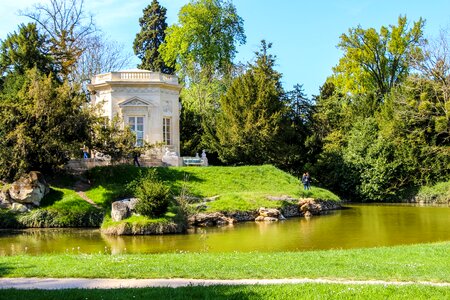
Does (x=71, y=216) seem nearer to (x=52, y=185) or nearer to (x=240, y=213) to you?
(x=52, y=185)

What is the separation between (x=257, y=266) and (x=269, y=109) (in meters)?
30.7

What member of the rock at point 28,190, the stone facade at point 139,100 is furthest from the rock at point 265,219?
the stone facade at point 139,100

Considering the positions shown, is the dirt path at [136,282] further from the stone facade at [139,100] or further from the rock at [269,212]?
the stone facade at [139,100]

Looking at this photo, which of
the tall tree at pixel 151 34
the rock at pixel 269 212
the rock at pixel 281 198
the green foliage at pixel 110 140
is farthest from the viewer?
the tall tree at pixel 151 34

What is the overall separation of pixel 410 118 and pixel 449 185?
576 centimetres

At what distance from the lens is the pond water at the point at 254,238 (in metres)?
17.9

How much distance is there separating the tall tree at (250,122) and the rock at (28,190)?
17.8 metres

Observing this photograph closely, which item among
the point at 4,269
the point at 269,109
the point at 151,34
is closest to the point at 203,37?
the point at 151,34

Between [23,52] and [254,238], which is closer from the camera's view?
[254,238]

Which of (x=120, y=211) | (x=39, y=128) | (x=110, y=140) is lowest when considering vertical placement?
(x=120, y=211)

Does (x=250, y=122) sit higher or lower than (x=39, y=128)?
higher

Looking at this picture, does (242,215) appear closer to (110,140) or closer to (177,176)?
(177,176)

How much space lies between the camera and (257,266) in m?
11.3

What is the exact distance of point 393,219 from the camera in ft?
89.1
